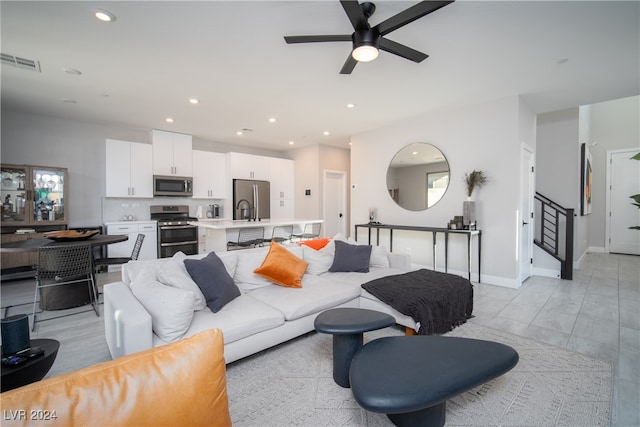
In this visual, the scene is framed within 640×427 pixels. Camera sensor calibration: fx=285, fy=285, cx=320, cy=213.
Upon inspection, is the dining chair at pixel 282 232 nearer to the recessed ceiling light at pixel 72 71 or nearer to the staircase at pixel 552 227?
the recessed ceiling light at pixel 72 71

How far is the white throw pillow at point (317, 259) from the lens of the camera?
11.0 ft

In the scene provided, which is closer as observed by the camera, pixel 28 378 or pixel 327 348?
pixel 28 378

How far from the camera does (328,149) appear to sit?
7535 millimetres

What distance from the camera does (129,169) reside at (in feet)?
18.2

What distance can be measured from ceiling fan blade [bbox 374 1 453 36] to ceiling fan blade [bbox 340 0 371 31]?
132 mm

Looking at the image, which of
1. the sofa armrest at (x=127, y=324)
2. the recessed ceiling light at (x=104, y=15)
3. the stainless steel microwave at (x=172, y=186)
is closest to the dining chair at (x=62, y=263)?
the sofa armrest at (x=127, y=324)

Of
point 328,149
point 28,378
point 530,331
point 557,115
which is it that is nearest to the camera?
point 28,378

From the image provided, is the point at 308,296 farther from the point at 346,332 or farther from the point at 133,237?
the point at 133,237

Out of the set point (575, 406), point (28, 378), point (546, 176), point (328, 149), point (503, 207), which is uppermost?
point (328, 149)

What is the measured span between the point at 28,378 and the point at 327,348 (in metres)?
1.82

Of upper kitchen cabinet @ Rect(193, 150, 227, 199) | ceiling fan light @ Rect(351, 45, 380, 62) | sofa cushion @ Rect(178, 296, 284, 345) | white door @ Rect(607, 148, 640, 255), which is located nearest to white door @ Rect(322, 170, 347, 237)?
upper kitchen cabinet @ Rect(193, 150, 227, 199)

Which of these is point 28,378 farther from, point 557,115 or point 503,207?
point 557,115

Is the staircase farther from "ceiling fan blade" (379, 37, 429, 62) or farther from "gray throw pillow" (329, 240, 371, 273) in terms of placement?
"ceiling fan blade" (379, 37, 429, 62)

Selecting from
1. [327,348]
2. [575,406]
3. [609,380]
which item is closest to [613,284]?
[609,380]
